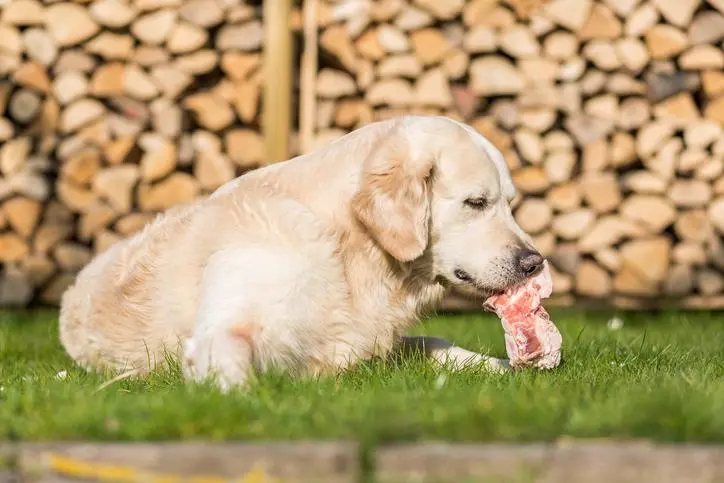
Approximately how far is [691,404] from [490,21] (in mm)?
4848

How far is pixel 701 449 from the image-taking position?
220 centimetres

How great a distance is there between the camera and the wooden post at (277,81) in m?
6.83

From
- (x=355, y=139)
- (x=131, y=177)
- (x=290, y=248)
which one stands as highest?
(x=355, y=139)

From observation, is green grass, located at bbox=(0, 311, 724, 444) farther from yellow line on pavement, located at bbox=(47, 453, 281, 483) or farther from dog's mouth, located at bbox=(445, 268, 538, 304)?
dog's mouth, located at bbox=(445, 268, 538, 304)

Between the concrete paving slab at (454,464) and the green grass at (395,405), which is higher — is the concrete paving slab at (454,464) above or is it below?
above

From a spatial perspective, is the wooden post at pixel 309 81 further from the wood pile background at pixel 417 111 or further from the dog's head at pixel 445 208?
the dog's head at pixel 445 208

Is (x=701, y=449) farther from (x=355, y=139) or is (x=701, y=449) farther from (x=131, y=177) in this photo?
(x=131, y=177)

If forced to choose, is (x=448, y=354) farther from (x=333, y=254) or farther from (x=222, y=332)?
(x=222, y=332)

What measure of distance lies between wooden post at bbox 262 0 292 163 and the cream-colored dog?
312 centimetres

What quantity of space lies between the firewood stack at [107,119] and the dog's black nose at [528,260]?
12.0ft

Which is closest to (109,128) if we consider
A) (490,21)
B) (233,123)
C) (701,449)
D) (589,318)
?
(233,123)

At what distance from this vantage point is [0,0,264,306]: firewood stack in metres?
6.86

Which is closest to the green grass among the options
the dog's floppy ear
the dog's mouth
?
the dog's mouth

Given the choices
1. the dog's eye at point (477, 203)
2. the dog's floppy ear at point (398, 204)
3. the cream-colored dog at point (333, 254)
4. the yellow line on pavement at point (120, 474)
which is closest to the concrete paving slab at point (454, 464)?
the yellow line on pavement at point (120, 474)
